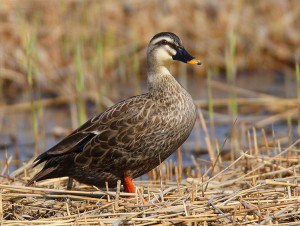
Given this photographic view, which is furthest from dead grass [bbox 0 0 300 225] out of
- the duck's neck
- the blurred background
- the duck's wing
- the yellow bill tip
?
the yellow bill tip

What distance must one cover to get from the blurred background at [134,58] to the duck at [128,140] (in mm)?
3166

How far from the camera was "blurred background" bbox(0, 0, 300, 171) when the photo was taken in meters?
9.92

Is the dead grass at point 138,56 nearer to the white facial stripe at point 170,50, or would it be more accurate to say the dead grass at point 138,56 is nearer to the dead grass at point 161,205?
the dead grass at point 161,205

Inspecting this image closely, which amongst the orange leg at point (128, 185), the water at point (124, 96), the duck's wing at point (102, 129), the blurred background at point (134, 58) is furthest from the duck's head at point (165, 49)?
the blurred background at point (134, 58)

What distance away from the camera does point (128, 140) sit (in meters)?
5.81

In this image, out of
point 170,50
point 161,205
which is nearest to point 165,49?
point 170,50

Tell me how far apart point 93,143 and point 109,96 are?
16.7 feet

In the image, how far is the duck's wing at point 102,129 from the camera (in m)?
5.87

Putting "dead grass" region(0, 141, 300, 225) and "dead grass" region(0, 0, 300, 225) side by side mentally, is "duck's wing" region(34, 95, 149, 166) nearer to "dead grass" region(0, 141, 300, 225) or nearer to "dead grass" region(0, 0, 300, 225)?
"dead grass" region(0, 141, 300, 225)

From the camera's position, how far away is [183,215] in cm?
490

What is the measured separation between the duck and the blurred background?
125 inches

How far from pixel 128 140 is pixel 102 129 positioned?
252 millimetres

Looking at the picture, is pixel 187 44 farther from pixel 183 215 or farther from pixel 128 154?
pixel 183 215

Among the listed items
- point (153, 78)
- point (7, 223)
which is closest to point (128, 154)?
point (153, 78)
